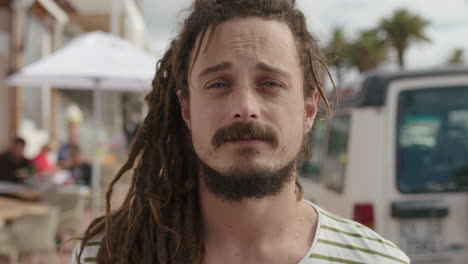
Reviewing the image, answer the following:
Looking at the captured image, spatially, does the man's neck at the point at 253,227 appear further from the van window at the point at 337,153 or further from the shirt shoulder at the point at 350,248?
the van window at the point at 337,153

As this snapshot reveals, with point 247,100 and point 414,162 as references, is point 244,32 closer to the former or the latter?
point 247,100

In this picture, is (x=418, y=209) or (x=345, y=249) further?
(x=418, y=209)

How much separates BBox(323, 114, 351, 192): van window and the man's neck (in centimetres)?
217

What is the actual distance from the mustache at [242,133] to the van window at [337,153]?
233cm

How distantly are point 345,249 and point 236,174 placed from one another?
1.35 feet

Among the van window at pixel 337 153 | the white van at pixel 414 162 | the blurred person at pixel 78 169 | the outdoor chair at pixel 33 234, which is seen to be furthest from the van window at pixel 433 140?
the blurred person at pixel 78 169

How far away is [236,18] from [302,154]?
0.62 m

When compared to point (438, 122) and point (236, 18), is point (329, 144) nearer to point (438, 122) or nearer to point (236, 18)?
point (438, 122)

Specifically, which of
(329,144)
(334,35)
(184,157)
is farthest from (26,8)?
(334,35)

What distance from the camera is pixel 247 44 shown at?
168 cm

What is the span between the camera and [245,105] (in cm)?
162

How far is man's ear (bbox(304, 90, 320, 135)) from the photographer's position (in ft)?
6.15

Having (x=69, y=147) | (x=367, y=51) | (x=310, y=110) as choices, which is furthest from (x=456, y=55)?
(x=310, y=110)

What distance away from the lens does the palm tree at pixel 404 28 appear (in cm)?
4166
